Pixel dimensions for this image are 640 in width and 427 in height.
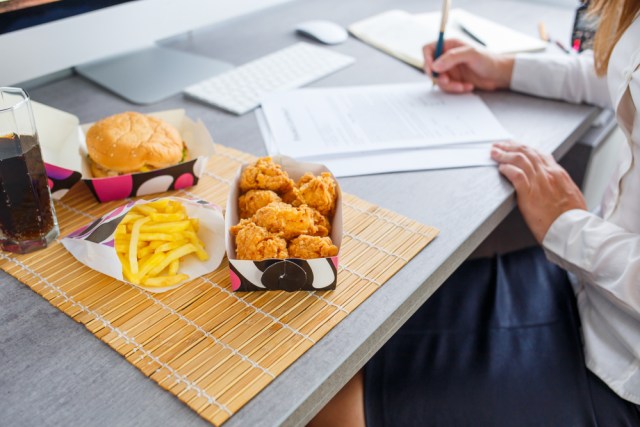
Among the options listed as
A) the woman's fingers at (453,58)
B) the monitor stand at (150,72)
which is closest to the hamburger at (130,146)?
the monitor stand at (150,72)

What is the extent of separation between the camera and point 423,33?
4.40 feet

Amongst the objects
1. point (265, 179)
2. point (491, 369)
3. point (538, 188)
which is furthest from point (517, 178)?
point (265, 179)

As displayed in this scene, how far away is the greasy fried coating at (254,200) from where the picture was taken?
661 millimetres

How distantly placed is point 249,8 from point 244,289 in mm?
846

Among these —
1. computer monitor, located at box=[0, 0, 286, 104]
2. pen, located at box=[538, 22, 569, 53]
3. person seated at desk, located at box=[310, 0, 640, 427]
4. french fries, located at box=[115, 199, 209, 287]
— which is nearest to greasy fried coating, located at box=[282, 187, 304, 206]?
french fries, located at box=[115, 199, 209, 287]

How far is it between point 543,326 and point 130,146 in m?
0.62

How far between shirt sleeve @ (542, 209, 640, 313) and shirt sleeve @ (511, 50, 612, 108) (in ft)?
1.09

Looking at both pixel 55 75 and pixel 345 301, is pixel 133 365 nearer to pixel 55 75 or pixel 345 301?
pixel 345 301

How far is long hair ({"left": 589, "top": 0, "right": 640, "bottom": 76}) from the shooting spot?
0.82 meters

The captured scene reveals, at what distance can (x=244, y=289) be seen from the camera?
62 centimetres

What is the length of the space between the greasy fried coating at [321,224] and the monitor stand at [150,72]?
1.73 feet

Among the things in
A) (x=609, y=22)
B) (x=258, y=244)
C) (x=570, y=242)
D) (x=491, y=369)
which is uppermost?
(x=609, y=22)

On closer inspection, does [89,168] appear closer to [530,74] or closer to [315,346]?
[315,346]

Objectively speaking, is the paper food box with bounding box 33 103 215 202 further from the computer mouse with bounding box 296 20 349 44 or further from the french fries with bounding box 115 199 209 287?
the computer mouse with bounding box 296 20 349 44
